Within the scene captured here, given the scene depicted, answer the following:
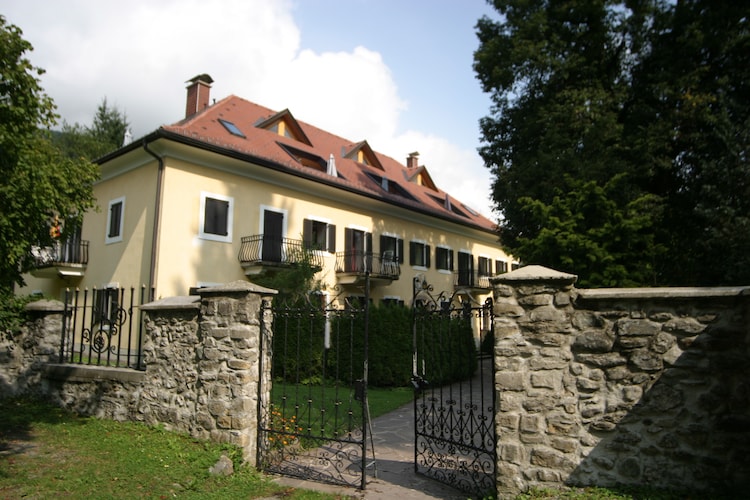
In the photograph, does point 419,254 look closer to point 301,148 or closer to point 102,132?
point 301,148

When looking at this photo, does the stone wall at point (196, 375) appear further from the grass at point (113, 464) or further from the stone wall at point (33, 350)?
the stone wall at point (33, 350)

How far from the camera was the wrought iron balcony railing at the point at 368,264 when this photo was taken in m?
21.4

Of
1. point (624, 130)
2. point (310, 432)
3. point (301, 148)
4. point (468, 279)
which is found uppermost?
point (301, 148)

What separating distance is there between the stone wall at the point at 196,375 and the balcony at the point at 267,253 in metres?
9.61

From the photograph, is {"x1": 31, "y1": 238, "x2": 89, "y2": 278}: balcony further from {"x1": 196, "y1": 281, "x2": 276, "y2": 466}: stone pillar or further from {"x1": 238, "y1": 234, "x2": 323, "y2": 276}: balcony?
{"x1": 196, "y1": 281, "x2": 276, "y2": 466}: stone pillar

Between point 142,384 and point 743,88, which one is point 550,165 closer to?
point 743,88

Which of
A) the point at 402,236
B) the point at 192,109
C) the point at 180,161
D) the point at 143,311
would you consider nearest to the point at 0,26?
the point at 143,311

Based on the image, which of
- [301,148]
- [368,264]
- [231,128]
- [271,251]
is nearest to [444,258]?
[368,264]

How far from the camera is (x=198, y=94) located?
69.3 ft

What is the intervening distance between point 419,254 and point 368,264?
5.11 meters

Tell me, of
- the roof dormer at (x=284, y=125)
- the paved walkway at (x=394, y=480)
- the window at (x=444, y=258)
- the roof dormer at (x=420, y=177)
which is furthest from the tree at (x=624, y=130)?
the roof dormer at (x=420, y=177)

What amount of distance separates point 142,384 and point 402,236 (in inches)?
728

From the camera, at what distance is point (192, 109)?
69.3 ft

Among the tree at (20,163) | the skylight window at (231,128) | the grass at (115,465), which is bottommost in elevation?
the grass at (115,465)
